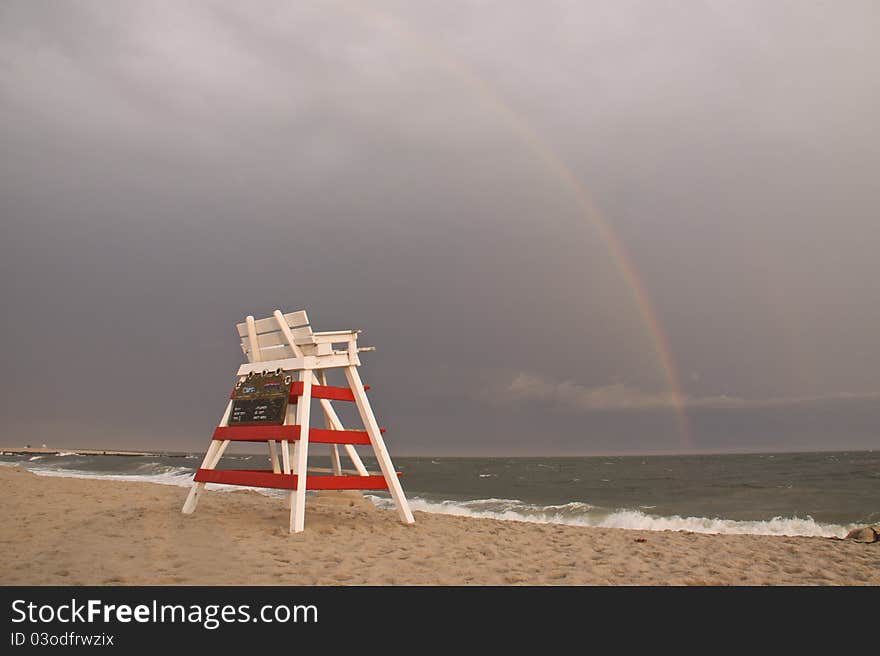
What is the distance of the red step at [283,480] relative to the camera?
27.6 feet

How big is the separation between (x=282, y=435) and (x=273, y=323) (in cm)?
192

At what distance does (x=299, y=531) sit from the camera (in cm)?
830

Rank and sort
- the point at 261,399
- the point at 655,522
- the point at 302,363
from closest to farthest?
the point at 302,363
the point at 261,399
the point at 655,522

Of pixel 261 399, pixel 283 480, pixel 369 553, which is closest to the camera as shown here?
pixel 369 553

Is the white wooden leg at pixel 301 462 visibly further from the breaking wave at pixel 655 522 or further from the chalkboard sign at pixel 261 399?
the breaking wave at pixel 655 522

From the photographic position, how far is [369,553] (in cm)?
727

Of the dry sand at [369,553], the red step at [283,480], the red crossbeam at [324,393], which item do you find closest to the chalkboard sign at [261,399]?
the red crossbeam at [324,393]

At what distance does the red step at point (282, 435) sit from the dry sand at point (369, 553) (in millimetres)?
1294

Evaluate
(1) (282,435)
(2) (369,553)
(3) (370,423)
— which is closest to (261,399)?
(1) (282,435)

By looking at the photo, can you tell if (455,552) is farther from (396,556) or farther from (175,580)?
(175,580)

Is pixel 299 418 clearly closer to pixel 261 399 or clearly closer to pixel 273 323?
pixel 261 399

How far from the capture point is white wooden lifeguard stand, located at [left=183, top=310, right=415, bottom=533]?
27.8 feet

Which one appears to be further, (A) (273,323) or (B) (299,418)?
(A) (273,323)

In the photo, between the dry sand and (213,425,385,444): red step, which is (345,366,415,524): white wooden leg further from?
the dry sand
